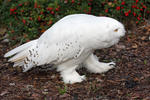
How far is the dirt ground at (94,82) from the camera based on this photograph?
152 inches

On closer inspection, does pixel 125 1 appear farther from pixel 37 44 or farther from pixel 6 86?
pixel 6 86

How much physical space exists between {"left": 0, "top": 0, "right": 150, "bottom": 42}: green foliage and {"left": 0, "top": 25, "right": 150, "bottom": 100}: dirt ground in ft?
2.80

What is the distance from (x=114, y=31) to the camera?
3703 mm

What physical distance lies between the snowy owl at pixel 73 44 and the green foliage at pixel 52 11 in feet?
4.89

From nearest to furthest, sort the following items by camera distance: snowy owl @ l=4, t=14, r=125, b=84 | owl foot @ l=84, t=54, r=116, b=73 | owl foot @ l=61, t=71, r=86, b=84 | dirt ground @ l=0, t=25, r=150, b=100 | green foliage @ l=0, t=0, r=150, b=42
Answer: snowy owl @ l=4, t=14, r=125, b=84
dirt ground @ l=0, t=25, r=150, b=100
owl foot @ l=61, t=71, r=86, b=84
owl foot @ l=84, t=54, r=116, b=73
green foliage @ l=0, t=0, r=150, b=42

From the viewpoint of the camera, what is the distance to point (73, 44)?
152 inches

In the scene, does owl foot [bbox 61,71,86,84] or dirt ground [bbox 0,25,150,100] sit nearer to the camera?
dirt ground [bbox 0,25,150,100]

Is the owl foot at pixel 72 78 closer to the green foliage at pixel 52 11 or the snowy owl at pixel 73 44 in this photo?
the snowy owl at pixel 73 44

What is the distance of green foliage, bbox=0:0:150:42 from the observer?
5734 millimetres

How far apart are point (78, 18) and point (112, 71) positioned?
112 centimetres

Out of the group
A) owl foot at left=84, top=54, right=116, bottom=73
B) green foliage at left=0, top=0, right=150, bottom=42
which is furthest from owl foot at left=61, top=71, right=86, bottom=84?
green foliage at left=0, top=0, right=150, bottom=42

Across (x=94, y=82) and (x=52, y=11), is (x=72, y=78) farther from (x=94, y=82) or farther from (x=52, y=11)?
(x=52, y=11)

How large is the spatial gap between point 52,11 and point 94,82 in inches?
79.9

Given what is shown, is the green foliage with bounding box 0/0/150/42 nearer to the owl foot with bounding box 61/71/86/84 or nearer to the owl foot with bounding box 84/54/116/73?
the owl foot with bounding box 84/54/116/73
